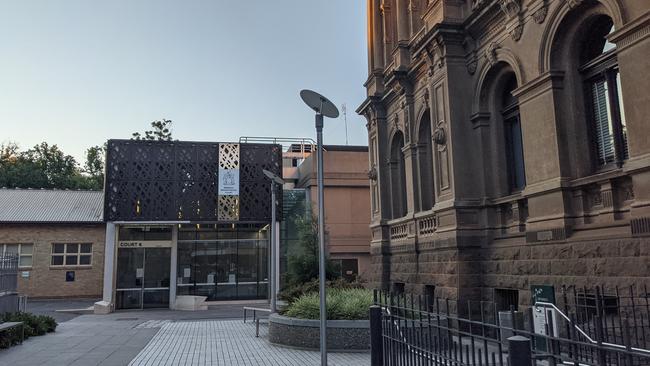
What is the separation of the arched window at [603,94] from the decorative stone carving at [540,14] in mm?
1073

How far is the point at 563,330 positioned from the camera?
10461 mm

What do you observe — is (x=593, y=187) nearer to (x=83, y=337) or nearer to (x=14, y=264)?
(x=83, y=337)

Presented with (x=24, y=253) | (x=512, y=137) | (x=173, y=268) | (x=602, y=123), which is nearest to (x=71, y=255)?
(x=24, y=253)

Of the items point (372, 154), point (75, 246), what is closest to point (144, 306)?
point (75, 246)

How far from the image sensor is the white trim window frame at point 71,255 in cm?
3541

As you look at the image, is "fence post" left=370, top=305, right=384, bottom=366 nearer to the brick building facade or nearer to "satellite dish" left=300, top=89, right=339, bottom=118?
"satellite dish" left=300, top=89, right=339, bottom=118

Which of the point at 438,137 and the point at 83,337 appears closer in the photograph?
the point at 438,137

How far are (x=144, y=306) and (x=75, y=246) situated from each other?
817 cm

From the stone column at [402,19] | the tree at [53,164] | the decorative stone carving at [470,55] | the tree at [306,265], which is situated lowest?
the tree at [306,265]

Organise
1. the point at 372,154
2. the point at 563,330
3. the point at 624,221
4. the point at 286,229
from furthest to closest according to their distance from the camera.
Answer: the point at 286,229, the point at 372,154, the point at 563,330, the point at 624,221

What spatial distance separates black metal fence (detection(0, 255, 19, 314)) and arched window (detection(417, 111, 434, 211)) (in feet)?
42.8

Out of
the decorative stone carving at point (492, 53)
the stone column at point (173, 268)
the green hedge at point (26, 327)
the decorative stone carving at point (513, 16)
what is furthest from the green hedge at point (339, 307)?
the stone column at point (173, 268)

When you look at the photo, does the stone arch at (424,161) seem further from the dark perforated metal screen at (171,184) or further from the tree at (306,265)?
the dark perforated metal screen at (171,184)

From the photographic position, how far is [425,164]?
18156mm
